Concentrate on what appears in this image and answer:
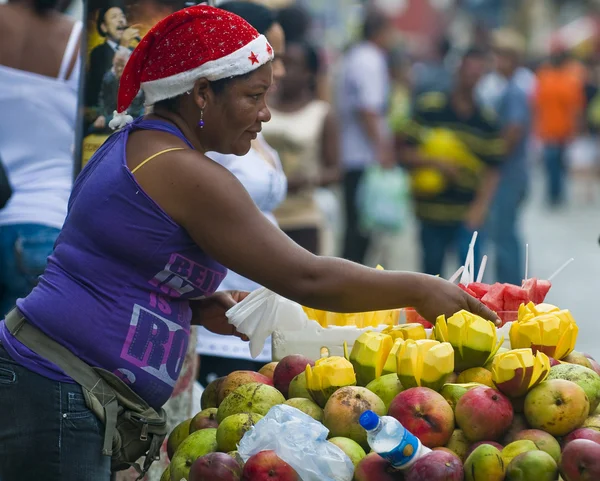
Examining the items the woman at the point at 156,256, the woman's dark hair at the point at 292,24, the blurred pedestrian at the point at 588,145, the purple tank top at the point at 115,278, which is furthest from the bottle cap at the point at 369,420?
the blurred pedestrian at the point at 588,145

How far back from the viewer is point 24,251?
4.34 m

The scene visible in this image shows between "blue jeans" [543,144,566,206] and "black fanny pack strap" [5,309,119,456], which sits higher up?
"black fanny pack strap" [5,309,119,456]

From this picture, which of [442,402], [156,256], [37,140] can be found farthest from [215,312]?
[37,140]

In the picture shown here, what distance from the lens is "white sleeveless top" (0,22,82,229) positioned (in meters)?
4.42

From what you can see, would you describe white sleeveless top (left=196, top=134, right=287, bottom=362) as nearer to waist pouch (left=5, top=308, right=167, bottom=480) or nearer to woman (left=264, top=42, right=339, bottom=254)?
waist pouch (left=5, top=308, right=167, bottom=480)

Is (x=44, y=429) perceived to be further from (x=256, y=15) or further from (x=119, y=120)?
(x=256, y=15)

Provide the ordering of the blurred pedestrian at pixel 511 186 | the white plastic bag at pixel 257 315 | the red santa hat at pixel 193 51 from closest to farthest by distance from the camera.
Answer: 1. the red santa hat at pixel 193 51
2. the white plastic bag at pixel 257 315
3. the blurred pedestrian at pixel 511 186

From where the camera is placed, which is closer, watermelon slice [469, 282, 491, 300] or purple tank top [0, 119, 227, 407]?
purple tank top [0, 119, 227, 407]

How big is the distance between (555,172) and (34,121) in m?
14.4

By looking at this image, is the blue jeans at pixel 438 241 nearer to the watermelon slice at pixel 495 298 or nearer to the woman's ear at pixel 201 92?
the watermelon slice at pixel 495 298

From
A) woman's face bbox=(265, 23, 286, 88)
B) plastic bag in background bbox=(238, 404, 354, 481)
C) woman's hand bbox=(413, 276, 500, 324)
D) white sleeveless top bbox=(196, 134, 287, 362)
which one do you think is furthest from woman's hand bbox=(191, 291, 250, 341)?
woman's face bbox=(265, 23, 286, 88)

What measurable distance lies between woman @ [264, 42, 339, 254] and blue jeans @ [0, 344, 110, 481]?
3.78 metres

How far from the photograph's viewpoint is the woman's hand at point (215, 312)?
11.0 ft

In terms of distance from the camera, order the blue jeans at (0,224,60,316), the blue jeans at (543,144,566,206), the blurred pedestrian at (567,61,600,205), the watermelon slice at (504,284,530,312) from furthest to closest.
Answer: the blurred pedestrian at (567,61,600,205), the blue jeans at (543,144,566,206), the blue jeans at (0,224,60,316), the watermelon slice at (504,284,530,312)
